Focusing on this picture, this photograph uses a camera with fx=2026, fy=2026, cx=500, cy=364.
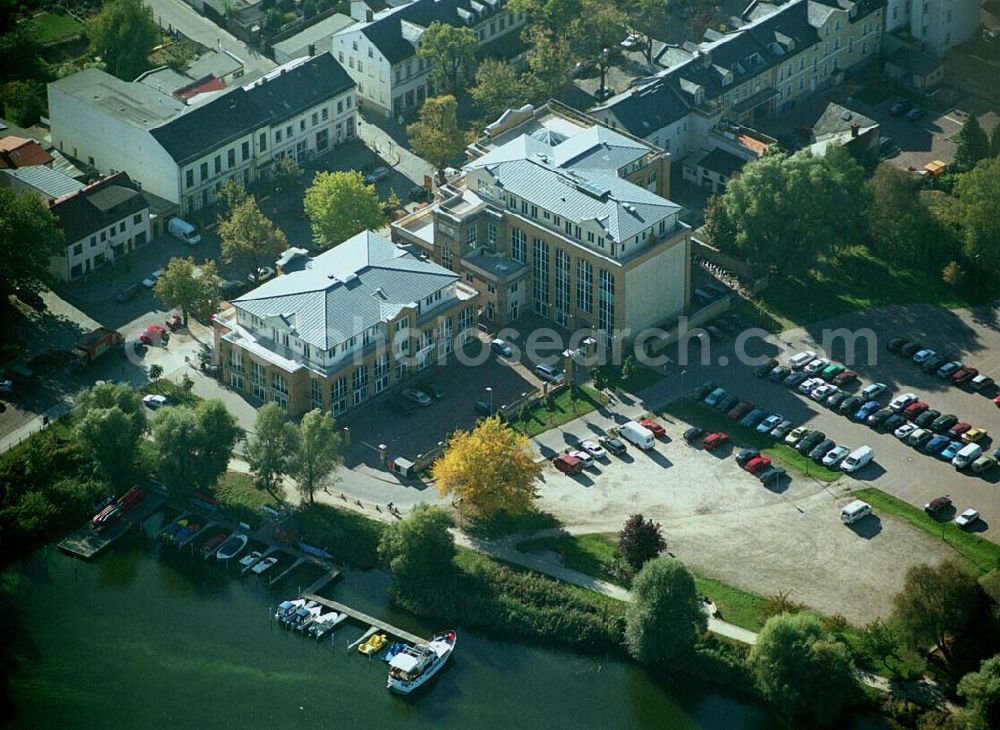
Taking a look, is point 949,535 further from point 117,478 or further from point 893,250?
point 117,478

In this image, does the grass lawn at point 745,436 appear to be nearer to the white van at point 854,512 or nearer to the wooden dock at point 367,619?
the white van at point 854,512

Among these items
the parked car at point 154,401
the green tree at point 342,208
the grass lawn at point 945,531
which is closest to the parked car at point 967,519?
the grass lawn at point 945,531

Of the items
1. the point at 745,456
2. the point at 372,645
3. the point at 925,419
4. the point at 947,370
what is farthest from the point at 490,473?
the point at 947,370

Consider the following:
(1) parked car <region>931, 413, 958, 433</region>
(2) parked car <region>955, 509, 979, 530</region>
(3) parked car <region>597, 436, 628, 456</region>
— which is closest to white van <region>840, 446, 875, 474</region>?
(1) parked car <region>931, 413, 958, 433</region>

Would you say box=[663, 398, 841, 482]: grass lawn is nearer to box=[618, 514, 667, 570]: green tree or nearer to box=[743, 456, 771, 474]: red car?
box=[743, 456, 771, 474]: red car

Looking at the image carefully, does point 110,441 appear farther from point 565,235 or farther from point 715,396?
point 715,396

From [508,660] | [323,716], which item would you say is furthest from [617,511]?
[323,716]
